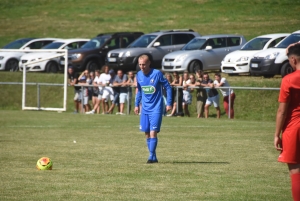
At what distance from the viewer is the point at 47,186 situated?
33.5 ft

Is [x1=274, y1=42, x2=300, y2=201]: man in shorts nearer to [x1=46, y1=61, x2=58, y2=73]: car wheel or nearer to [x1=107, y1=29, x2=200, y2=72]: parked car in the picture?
[x1=107, y1=29, x2=200, y2=72]: parked car

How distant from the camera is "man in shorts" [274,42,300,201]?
720cm

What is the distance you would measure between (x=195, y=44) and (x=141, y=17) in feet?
67.6

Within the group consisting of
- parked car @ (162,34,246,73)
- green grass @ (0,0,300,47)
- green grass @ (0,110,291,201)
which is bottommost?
green grass @ (0,110,291,201)

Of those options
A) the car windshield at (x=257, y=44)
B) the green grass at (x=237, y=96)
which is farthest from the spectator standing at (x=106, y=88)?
the car windshield at (x=257, y=44)

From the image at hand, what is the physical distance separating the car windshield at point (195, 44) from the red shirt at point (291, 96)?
25.3 meters

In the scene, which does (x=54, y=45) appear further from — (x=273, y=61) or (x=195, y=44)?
(x=273, y=61)

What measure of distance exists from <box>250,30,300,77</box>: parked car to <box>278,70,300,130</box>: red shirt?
67.7 feet

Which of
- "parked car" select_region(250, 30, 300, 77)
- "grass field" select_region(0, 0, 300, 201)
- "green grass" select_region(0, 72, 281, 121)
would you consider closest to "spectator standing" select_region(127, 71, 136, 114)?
"grass field" select_region(0, 0, 300, 201)

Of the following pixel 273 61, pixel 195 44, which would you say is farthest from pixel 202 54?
pixel 273 61

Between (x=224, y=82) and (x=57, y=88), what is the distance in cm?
1205

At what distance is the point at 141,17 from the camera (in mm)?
53031

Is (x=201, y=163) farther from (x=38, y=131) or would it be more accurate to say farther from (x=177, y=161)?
(x=38, y=131)

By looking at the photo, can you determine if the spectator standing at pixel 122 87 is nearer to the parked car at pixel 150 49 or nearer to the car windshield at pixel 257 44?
the parked car at pixel 150 49
